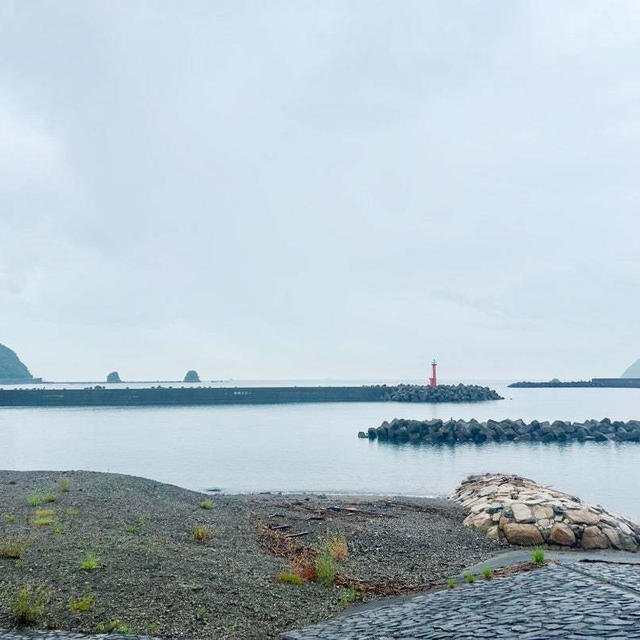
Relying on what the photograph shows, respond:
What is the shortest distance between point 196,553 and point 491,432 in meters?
39.6

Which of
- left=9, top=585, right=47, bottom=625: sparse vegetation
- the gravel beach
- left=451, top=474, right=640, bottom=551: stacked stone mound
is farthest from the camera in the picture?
left=451, top=474, right=640, bottom=551: stacked stone mound

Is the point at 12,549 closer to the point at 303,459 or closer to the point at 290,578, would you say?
the point at 290,578

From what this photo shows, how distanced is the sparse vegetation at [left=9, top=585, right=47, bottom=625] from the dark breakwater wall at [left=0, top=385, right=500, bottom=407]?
9297cm

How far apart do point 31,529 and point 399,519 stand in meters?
9.19

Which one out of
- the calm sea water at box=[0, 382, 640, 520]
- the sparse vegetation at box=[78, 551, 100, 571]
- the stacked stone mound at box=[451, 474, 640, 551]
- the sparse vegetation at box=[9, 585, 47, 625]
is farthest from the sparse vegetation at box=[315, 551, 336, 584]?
the calm sea water at box=[0, 382, 640, 520]

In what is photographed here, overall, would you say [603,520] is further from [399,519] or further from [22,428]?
[22,428]

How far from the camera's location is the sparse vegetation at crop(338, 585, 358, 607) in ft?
34.4

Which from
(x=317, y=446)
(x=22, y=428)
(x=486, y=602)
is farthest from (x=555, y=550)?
(x=22, y=428)

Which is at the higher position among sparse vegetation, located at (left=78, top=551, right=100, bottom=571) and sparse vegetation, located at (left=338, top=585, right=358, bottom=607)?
sparse vegetation, located at (left=78, top=551, right=100, bottom=571)

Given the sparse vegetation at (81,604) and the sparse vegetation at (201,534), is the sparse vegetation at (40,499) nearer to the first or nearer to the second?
the sparse vegetation at (201,534)

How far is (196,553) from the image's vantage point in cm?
1232

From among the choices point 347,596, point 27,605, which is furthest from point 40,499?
point 347,596

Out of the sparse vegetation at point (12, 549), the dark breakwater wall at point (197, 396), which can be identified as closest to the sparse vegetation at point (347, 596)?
the sparse vegetation at point (12, 549)

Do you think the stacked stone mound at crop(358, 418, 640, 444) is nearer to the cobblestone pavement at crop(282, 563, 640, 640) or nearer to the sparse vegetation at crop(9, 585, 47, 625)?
the cobblestone pavement at crop(282, 563, 640, 640)
